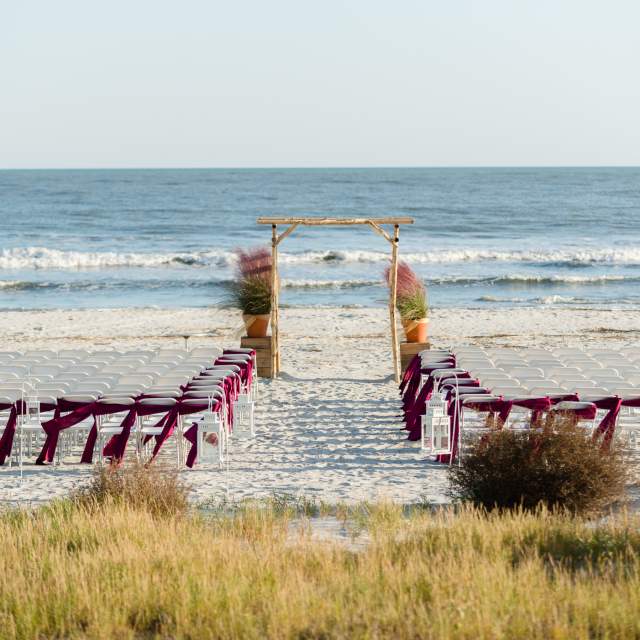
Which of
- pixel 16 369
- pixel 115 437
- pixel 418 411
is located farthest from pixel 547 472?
pixel 16 369

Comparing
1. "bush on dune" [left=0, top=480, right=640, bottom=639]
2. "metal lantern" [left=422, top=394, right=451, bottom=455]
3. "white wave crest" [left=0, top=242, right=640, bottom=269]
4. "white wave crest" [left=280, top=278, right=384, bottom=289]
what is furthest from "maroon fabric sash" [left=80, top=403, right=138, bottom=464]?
"white wave crest" [left=0, top=242, right=640, bottom=269]

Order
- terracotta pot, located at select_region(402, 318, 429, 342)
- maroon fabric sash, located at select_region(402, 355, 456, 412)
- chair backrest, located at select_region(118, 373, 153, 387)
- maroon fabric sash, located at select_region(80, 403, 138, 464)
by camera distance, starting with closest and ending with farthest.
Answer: maroon fabric sash, located at select_region(80, 403, 138, 464) < chair backrest, located at select_region(118, 373, 153, 387) < maroon fabric sash, located at select_region(402, 355, 456, 412) < terracotta pot, located at select_region(402, 318, 429, 342)

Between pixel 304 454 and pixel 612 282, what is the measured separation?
21283 millimetres

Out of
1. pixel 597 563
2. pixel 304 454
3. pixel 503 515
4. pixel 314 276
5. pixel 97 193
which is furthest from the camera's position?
pixel 97 193

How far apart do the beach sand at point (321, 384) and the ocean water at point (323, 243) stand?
2207 millimetres

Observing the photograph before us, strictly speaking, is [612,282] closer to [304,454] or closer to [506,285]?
[506,285]

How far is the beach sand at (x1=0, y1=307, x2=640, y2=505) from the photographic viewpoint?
8625 mm

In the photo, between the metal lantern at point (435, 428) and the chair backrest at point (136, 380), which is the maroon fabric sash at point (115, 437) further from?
the metal lantern at point (435, 428)

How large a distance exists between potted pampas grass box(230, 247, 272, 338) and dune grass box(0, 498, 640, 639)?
849cm

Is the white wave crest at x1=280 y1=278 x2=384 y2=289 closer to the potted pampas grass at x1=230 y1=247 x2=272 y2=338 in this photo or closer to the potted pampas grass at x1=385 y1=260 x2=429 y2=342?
the potted pampas grass at x1=385 y1=260 x2=429 y2=342

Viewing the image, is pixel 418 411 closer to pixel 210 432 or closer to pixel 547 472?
pixel 210 432

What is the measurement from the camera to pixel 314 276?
3122 centimetres

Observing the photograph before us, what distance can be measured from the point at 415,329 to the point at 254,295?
7.54ft

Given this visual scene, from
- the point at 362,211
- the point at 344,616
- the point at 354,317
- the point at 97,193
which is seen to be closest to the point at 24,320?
the point at 354,317
